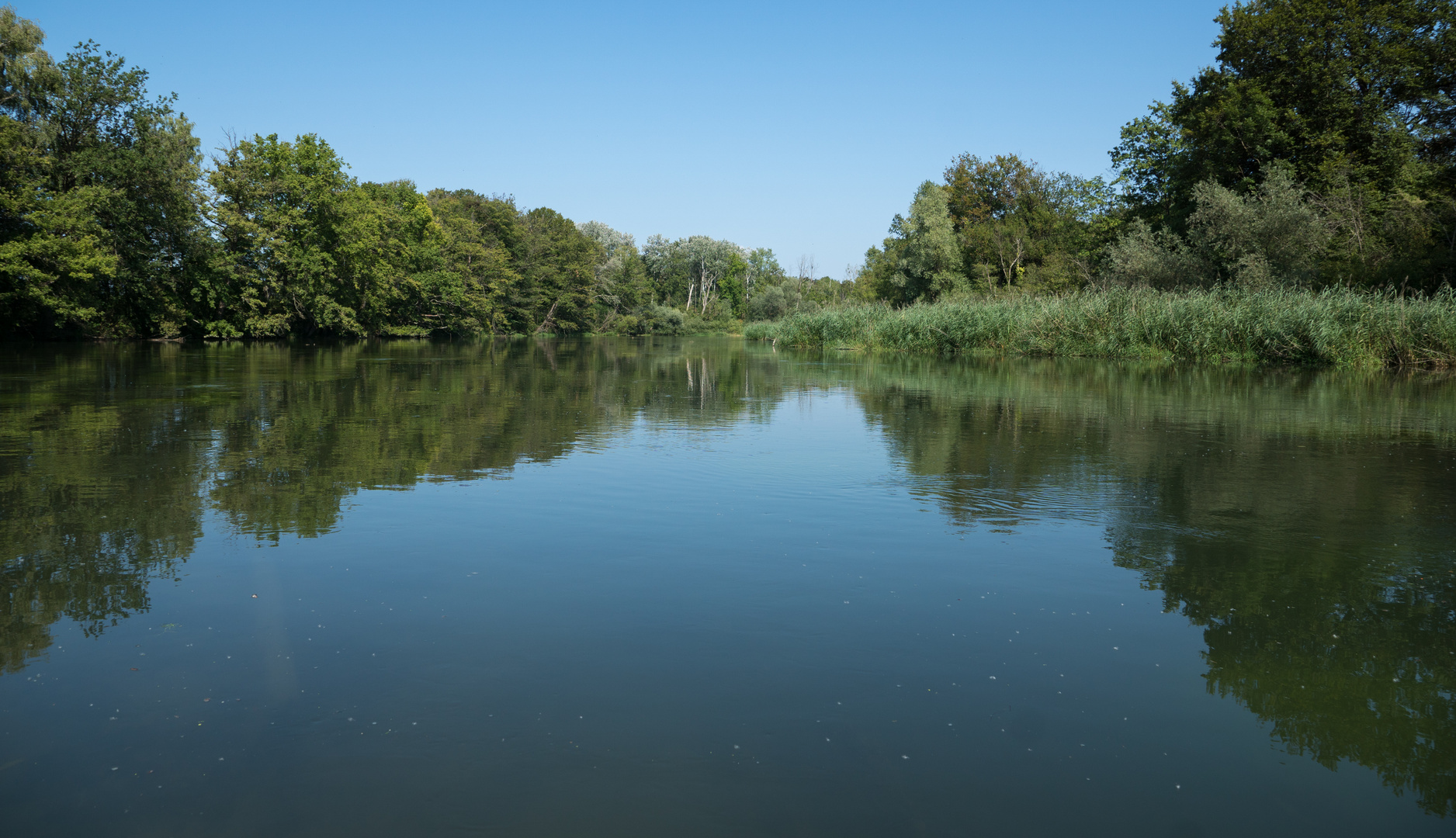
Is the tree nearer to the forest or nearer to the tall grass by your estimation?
the forest

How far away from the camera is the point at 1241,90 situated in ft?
126

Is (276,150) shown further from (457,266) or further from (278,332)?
(457,266)

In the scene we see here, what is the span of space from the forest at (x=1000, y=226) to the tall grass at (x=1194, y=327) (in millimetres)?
1398

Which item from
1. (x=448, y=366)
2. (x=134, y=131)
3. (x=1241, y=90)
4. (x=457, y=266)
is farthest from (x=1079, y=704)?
(x=457, y=266)

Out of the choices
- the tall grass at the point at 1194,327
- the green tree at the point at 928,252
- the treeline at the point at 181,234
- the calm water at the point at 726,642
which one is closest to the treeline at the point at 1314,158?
the tall grass at the point at 1194,327

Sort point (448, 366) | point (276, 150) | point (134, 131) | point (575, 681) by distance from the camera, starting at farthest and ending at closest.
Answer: point (276, 150) → point (134, 131) → point (448, 366) → point (575, 681)

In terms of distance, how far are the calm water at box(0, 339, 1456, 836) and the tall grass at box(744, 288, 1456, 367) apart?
18.7m

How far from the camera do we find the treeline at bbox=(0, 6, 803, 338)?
36.7 m

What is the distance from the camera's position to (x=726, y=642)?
4137 mm

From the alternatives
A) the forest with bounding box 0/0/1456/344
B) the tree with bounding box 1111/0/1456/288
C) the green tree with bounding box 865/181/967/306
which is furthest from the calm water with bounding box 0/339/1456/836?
the green tree with bounding box 865/181/967/306

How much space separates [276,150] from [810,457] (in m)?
49.0

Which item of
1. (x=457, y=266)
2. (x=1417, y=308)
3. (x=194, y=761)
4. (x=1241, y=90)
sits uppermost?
(x=1241, y=90)

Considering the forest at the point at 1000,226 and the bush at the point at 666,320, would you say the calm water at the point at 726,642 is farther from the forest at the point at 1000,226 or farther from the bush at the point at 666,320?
the bush at the point at 666,320

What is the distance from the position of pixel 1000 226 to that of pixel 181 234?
172ft
